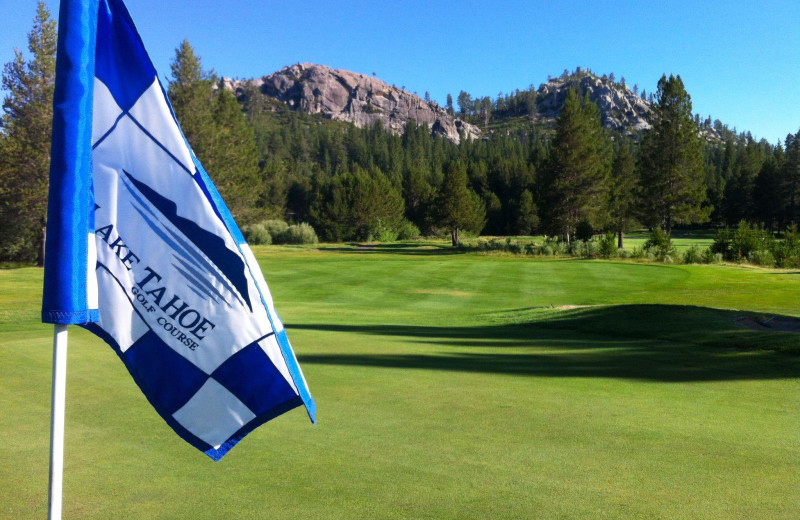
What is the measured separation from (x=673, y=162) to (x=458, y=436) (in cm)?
5019

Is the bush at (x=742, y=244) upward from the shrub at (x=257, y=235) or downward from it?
upward

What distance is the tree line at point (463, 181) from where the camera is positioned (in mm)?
37625

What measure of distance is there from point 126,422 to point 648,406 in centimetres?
464

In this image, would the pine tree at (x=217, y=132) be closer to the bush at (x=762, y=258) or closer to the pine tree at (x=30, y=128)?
the pine tree at (x=30, y=128)

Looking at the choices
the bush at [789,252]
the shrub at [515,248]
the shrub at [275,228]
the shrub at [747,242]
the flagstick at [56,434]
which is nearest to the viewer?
the flagstick at [56,434]

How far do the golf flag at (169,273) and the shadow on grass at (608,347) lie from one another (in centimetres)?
567

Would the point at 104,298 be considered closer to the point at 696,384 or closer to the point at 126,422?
the point at 126,422

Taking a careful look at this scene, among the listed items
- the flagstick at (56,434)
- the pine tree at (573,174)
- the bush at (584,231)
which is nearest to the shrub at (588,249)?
the bush at (584,231)

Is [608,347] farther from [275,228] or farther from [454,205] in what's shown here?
[275,228]

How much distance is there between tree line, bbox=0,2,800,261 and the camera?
3762cm

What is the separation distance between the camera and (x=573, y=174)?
53.2 m

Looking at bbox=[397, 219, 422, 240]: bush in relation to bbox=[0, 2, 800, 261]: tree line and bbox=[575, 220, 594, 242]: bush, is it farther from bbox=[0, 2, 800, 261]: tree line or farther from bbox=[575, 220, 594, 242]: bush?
bbox=[575, 220, 594, 242]: bush

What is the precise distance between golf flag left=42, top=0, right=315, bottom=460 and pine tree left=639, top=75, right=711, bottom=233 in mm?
52065

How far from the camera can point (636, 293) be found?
23.0 m
